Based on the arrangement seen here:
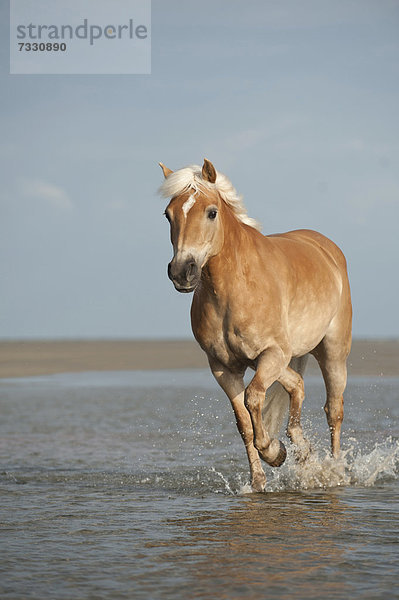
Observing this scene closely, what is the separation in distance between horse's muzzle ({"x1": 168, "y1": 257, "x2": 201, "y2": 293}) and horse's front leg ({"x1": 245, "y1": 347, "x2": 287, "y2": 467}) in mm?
976

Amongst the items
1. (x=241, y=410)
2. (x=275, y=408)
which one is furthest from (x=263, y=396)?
(x=275, y=408)

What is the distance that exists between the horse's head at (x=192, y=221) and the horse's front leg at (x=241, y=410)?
1.05 m

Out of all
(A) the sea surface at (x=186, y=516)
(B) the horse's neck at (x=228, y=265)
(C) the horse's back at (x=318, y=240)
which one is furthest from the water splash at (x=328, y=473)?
(C) the horse's back at (x=318, y=240)

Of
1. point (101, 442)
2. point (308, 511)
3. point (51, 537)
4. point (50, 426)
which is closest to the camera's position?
point (51, 537)

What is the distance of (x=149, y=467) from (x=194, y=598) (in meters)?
4.32

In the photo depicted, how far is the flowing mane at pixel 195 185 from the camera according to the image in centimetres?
541

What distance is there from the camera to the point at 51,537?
15.1 feet

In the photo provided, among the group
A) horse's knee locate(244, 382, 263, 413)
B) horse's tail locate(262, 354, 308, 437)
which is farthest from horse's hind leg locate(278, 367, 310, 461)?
horse's knee locate(244, 382, 263, 413)

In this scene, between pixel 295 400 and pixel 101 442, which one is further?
pixel 101 442

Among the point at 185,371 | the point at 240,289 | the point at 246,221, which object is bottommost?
the point at 185,371

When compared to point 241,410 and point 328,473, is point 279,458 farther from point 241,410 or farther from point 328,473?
point 328,473

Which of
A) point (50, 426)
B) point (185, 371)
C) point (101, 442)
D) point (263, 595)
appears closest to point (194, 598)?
point (263, 595)

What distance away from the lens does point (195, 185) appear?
542 cm

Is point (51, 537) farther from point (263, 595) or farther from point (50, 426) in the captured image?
point (50, 426)
